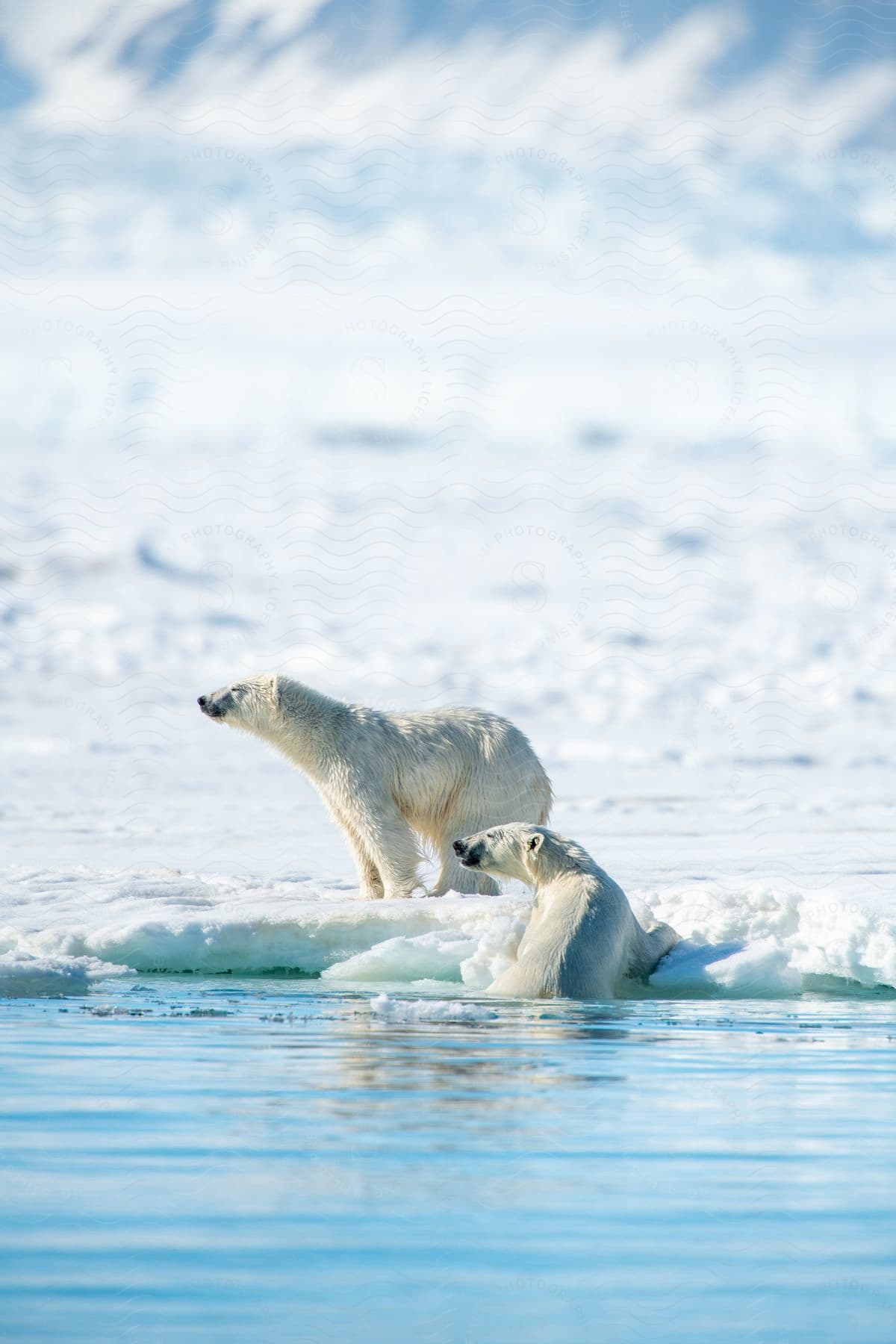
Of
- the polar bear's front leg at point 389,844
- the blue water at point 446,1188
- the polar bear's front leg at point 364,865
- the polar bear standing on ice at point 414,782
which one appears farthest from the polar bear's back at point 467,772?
the blue water at point 446,1188

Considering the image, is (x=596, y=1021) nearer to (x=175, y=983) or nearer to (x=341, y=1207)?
(x=175, y=983)

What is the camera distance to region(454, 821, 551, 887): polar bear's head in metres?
9.37

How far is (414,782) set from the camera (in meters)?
11.7

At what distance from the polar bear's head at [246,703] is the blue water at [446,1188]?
5343 millimetres

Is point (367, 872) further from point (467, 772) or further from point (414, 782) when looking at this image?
point (467, 772)

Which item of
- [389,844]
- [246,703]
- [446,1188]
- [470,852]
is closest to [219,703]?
[246,703]

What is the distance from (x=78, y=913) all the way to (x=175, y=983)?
147 centimetres

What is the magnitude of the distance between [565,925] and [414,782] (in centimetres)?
325

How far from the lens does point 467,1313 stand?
3.52 metres

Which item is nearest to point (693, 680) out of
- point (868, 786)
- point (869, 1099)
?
point (868, 786)

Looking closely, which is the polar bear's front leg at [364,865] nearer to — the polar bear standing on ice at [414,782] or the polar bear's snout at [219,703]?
the polar bear standing on ice at [414,782]

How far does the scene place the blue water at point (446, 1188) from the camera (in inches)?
139

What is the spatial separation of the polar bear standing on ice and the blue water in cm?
450

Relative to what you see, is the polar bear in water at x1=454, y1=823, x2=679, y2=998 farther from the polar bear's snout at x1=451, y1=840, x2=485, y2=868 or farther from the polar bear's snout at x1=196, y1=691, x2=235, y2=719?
the polar bear's snout at x1=196, y1=691, x2=235, y2=719
